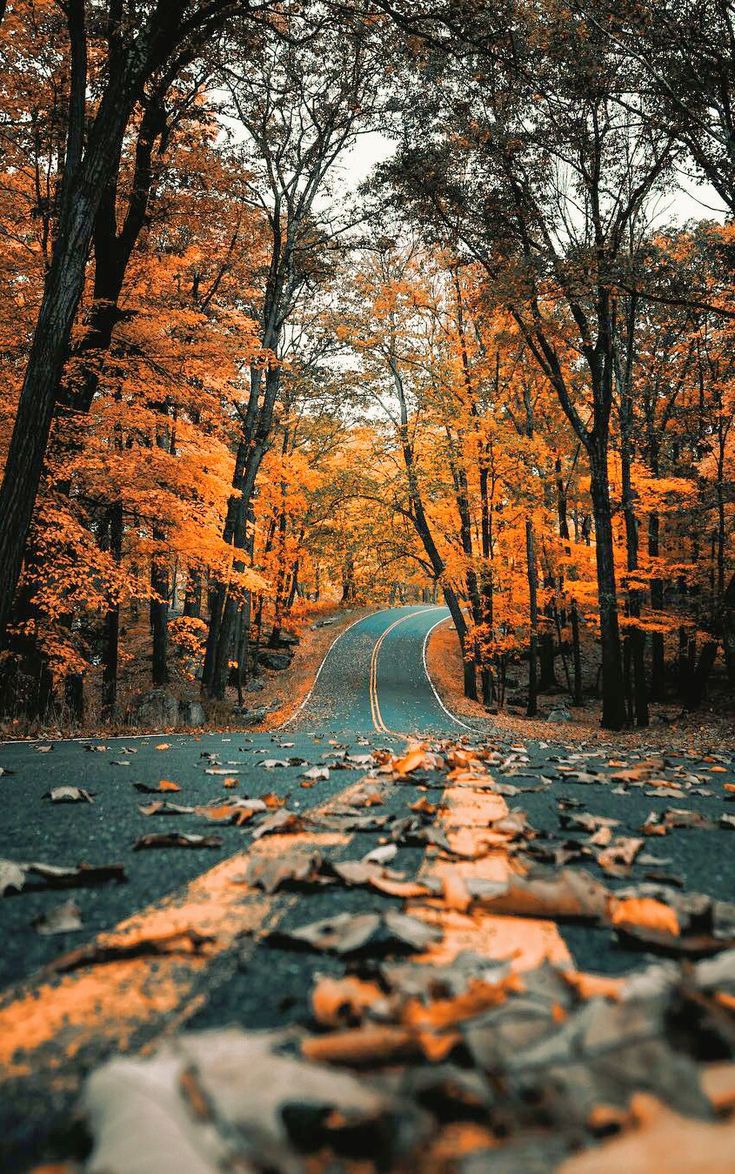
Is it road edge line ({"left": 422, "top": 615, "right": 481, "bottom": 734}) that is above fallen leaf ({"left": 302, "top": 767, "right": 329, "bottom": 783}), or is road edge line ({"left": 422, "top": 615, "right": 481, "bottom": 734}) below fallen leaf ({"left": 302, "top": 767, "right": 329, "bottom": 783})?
below

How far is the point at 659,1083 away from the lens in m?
0.65

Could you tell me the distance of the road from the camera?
33.6 inches

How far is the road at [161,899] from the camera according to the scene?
2.80 ft

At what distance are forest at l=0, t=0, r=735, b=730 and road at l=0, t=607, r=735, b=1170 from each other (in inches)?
136

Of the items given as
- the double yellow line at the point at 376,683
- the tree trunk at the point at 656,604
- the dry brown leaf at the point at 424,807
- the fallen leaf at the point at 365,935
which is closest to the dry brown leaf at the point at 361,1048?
the fallen leaf at the point at 365,935

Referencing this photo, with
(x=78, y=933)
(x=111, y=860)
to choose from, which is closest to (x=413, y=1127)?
(x=78, y=933)

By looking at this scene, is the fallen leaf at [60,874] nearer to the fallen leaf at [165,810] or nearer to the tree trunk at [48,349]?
the fallen leaf at [165,810]

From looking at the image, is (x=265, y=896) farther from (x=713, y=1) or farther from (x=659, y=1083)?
(x=713, y=1)

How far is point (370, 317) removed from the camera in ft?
66.2

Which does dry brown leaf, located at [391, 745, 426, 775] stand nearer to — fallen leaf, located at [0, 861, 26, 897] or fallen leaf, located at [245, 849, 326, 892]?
fallen leaf, located at [245, 849, 326, 892]

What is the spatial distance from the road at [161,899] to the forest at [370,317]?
3466 millimetres

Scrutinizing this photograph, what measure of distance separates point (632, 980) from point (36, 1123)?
0.77 metres

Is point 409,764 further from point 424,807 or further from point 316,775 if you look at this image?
point 424,807

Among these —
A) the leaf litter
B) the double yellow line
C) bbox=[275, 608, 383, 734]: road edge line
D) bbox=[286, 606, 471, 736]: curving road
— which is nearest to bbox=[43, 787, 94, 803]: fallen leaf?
the leaf litter
